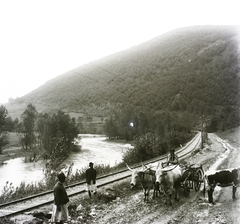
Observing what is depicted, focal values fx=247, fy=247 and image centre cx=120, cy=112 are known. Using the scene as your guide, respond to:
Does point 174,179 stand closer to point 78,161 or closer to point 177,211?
point 177,211

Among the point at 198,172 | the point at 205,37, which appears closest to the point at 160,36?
the point at 205,37

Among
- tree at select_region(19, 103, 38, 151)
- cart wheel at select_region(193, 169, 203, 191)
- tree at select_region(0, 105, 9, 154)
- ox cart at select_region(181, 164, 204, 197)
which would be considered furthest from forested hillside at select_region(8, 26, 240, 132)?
ox cart at select_region(181, 164, 204, 197)

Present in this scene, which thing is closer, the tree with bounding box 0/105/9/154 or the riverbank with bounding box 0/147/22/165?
the tree with bounding box 0/105/9/154

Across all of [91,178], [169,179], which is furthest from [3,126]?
[169,179]

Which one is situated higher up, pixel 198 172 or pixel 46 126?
pixel 46 126

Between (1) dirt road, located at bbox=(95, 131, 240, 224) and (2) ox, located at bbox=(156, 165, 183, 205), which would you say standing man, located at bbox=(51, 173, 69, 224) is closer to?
(1) dirt road, located at bbox=(95, 131, 240, 224)

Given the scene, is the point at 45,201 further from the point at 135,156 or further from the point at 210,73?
the point at 210,73
